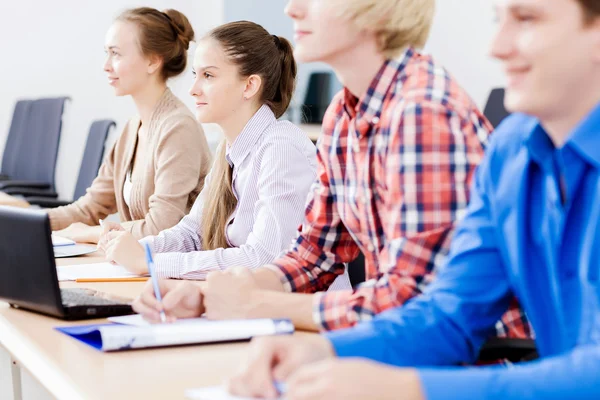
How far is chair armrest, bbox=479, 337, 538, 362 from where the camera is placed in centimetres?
102

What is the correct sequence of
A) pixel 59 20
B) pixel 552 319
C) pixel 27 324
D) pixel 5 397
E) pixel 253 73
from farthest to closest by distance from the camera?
1. pixel 59 20
2. pixel 253 73
3. pixel 5 397
4. pixel 27 324
5. pixel 552 319

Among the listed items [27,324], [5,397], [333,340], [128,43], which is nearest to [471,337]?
[333,340]

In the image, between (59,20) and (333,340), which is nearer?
(333,340)

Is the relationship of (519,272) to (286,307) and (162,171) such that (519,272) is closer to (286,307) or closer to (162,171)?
(286,307)

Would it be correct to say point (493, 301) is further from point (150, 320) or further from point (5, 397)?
point (5, 397)

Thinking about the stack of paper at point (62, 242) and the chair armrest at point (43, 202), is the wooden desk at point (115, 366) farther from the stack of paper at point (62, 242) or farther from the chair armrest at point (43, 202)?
the chair armrest at point (43, 202)

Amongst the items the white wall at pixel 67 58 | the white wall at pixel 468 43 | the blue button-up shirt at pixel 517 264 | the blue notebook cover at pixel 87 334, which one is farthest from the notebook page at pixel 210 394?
the white wall at pixel 67 58

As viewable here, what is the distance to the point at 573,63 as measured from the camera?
0.80 meters

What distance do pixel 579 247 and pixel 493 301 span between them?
14cm

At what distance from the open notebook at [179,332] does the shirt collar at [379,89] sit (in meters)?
0.35

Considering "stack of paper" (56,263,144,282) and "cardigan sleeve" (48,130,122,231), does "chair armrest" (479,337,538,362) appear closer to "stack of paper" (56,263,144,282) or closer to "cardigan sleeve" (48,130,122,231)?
"stack of paper" (56,263,144,282)

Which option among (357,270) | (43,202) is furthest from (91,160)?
(357,270)

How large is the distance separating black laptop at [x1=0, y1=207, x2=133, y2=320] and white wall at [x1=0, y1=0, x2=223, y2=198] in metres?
3.91

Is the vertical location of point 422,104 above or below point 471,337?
above
